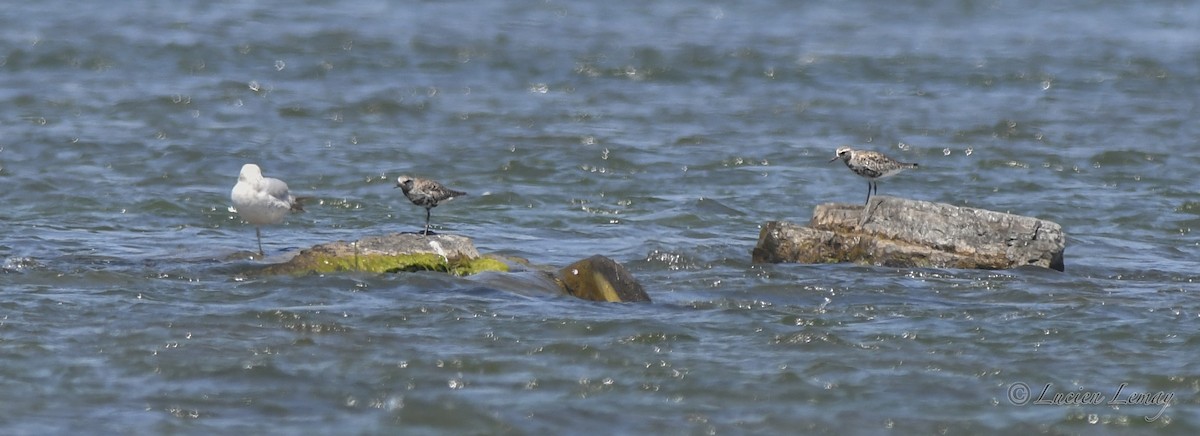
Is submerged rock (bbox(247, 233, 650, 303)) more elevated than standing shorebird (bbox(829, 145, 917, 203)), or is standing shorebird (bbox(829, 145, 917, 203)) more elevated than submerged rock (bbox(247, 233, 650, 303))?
standing shorebird (bbox(829, 145, 917, 203))

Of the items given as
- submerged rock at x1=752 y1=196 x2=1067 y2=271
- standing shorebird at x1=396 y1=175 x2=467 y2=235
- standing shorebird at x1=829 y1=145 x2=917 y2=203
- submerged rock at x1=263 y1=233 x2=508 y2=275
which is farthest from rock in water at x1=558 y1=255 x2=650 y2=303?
standing shorebird at x1=829 y1=145 x2=917 y2=203

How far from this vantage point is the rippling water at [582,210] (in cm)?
800

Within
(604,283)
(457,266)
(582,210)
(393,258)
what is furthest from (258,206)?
(582,210)

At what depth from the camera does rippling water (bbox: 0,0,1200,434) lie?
8000 millimetres

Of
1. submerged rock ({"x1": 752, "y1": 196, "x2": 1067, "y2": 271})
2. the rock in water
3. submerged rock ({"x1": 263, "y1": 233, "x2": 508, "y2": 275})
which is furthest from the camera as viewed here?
submerged rock ({"x1": 752, "y1": 196, "x2": 1067, "y2": 271})

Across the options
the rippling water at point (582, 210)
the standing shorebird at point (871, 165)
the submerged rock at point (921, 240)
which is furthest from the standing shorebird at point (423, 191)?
the standing shorebird at point (871, 165)

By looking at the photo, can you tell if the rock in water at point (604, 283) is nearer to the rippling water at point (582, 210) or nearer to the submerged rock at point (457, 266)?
the submerged rock at point (457, 266)

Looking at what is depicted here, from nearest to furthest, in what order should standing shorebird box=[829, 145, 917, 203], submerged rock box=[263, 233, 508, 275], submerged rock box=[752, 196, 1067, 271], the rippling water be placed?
1. the rippling water
2. submerged rock box=[263, 233, 508, 275]
3. submerged rock box=[752, 196, 1067, 271]
4. standing shorebird box=[829, 145, 917, 203]

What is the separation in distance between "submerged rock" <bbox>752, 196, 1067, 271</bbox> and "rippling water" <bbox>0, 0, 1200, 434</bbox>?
30cm

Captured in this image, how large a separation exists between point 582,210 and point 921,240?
3.90 metres

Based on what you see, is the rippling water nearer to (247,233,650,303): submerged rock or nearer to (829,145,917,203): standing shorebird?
(247,233,650,303): submerged rock

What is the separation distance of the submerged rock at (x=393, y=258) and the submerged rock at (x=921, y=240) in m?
2.33

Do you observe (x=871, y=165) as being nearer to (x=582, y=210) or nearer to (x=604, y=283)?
→ (x=582, y=210)

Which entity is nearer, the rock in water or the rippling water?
the rippling water
